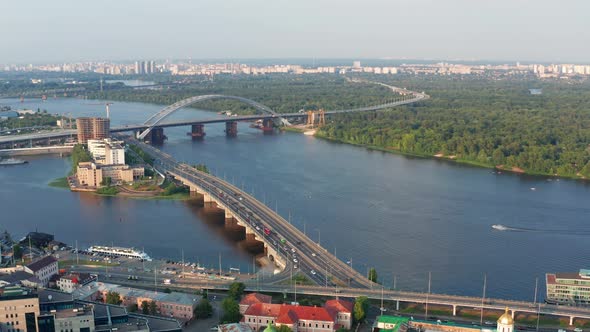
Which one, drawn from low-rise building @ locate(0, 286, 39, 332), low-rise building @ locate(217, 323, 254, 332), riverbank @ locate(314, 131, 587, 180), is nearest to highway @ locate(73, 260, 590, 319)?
low-rise building @ locate(217, 323, 254, 332)

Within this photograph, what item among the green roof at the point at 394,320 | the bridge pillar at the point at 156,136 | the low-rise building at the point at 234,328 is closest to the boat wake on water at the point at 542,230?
the green roof at the point at 394,320

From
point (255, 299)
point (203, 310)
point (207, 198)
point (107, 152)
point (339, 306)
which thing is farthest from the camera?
point (107, 152)

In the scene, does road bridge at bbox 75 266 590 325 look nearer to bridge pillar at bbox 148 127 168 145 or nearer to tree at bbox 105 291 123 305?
tree at bbox 105 291 123 305

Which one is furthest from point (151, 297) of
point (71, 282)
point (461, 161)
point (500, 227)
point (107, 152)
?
point (461, 161)

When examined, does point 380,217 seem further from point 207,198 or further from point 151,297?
point 151,297

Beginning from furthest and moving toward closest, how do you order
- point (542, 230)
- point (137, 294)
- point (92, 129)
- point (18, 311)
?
point (92, 129) → point (542, 230) → point (137, 294) → point (18, 311)

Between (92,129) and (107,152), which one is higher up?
(92,129)

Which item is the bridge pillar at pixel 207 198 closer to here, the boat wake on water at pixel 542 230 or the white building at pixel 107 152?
the white building at pixel 107 152
